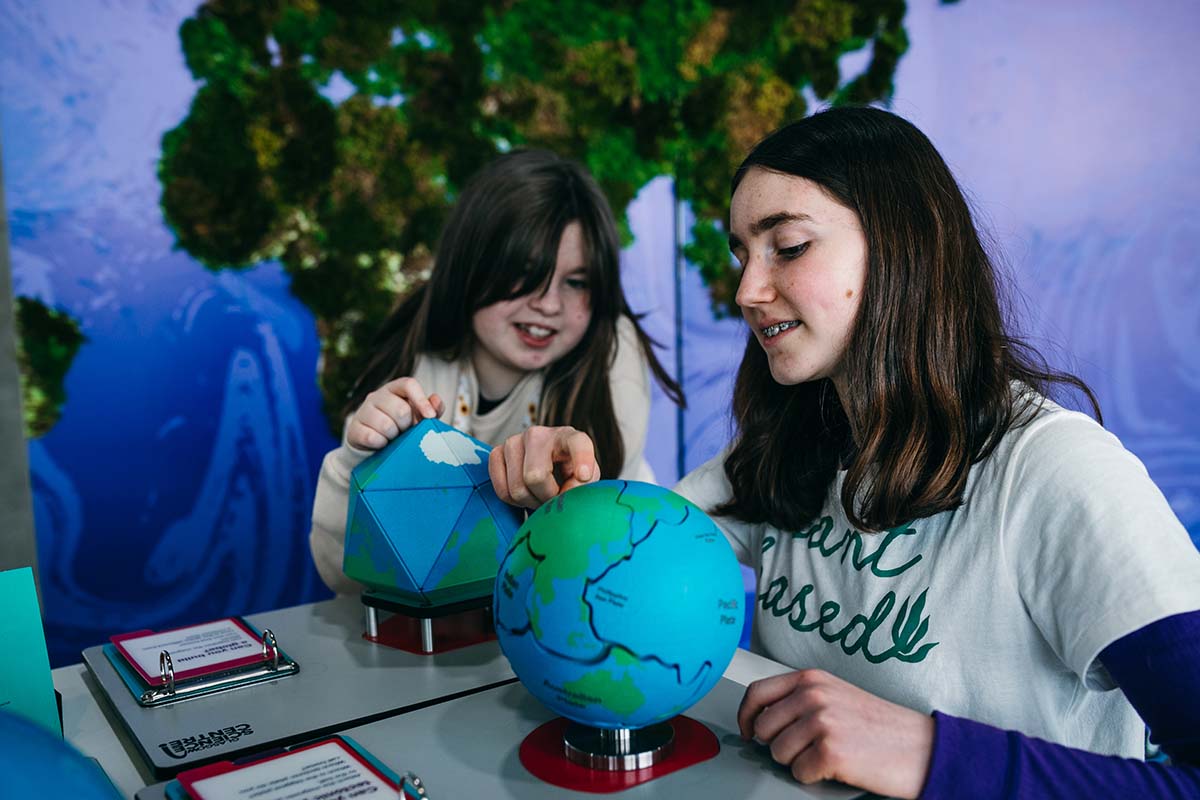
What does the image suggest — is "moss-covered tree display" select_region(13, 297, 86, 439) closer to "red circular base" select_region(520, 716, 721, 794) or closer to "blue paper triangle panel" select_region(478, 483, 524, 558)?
"blue paper triangle panel" select_region(478, 483, 524, 558)

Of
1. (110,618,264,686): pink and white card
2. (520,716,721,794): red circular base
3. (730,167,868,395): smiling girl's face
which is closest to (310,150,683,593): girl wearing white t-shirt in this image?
(110,618,264,686): pink and white card

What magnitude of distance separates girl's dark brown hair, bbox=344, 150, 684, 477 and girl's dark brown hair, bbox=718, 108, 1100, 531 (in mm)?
856

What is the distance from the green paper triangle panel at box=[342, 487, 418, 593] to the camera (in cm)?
120

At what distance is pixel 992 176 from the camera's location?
3.43 m

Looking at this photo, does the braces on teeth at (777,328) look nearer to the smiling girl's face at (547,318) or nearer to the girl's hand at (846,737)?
the girl's hand at (846,737)

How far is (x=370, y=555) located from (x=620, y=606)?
0.54m

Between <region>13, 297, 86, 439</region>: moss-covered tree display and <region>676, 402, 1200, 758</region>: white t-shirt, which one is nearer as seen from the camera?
<region>676, 402, 1200, 758</region>: white t-shirt

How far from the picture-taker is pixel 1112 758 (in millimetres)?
854

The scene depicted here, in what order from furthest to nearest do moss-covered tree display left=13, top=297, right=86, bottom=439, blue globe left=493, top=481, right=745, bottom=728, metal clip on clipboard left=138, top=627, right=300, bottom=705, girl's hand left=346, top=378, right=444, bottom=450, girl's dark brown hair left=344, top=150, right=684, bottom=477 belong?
moss-covered tree display left=13, top=297, right=86, bottom=439 → girl's dark brown hair left=344, top=150, right=684, bottom=477 → girl's hand left=346, top=378, right=444, bottom=450 → metal clip on clipboard left=138, top=627, right=300, bottom=705 → blue globe left=493, top=481, right=745, bottom=728

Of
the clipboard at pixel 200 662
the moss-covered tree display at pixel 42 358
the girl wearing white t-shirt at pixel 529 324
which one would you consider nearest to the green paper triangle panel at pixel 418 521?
the clipboard at pixel 200 662

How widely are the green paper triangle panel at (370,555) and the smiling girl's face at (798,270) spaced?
0.55 meters

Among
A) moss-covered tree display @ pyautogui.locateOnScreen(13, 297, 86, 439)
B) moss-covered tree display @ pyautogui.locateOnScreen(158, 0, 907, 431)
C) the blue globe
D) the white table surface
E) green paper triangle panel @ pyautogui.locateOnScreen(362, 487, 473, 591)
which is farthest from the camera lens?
moss-covered tree display @ pyautogui.locateOnScreen(158, 0, 907, 431)

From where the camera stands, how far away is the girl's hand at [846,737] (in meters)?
0.84

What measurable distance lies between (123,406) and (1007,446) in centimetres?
261
